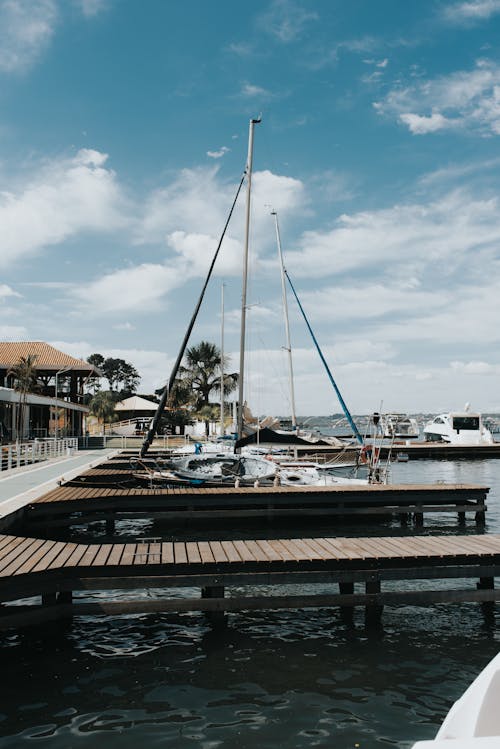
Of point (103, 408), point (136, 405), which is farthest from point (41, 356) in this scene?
point (136, 405)

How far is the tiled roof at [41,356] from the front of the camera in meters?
51.5

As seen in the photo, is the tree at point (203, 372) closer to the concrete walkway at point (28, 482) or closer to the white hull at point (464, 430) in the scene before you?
the white hull at point (464, 430)

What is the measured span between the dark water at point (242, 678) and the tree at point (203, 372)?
212ft

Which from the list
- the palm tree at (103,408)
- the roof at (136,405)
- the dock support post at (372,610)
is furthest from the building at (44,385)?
the dock support post at (372,610)

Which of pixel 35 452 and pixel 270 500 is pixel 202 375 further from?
pixel 270 500

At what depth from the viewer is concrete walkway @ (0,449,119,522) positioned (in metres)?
15.9

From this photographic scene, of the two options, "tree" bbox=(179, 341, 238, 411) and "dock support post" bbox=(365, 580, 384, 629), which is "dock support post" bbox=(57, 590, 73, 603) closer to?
"dock support post" bbox=(365, 580, 384, 629)

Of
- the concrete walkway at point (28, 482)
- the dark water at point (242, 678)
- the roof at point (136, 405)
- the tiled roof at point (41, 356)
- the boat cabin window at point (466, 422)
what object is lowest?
the dark water at point (242, 678)

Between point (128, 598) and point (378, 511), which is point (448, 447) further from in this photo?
point (128, 598)

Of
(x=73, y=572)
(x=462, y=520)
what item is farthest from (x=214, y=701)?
(x=462, y=520)

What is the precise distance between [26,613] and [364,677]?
4.70m

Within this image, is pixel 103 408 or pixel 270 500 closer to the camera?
pixel 270 500

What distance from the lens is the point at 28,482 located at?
21.4 m

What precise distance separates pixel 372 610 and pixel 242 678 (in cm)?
276
